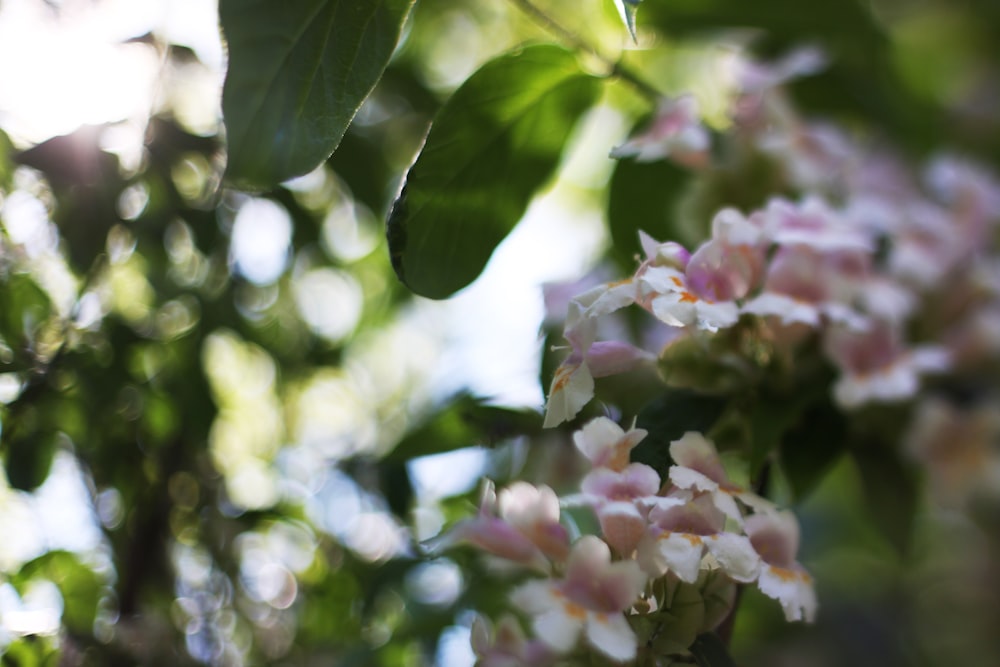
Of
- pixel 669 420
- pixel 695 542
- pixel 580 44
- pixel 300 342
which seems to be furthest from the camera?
pixel 300 342

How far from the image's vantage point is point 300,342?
33.3 inches

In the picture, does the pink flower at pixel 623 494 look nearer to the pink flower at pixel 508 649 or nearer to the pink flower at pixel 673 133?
the pink flower at pixel 508 649

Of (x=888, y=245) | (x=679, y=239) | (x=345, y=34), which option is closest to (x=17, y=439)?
(x=345, y=34)

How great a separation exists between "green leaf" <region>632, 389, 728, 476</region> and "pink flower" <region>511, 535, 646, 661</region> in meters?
0.07

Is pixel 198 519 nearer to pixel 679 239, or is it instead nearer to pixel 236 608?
pixel 236 608

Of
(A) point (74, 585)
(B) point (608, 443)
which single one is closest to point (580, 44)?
(B) point (608, 443)

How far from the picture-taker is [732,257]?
54 centimetres

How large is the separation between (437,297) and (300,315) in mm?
380

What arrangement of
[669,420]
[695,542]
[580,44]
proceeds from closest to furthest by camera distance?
[695,542] → [669,420] → [580,44]

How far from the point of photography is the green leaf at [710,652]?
0.45 m

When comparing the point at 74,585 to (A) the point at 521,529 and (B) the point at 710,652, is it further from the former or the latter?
(B) the point at 710,652

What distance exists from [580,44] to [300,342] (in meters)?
0.39

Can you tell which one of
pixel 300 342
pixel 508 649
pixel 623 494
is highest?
pixel 623 494

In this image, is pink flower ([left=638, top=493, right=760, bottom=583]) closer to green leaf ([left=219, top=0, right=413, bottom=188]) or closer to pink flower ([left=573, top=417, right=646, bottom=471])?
pink flower ([left=573, top=417, right=646, bottom=471])
